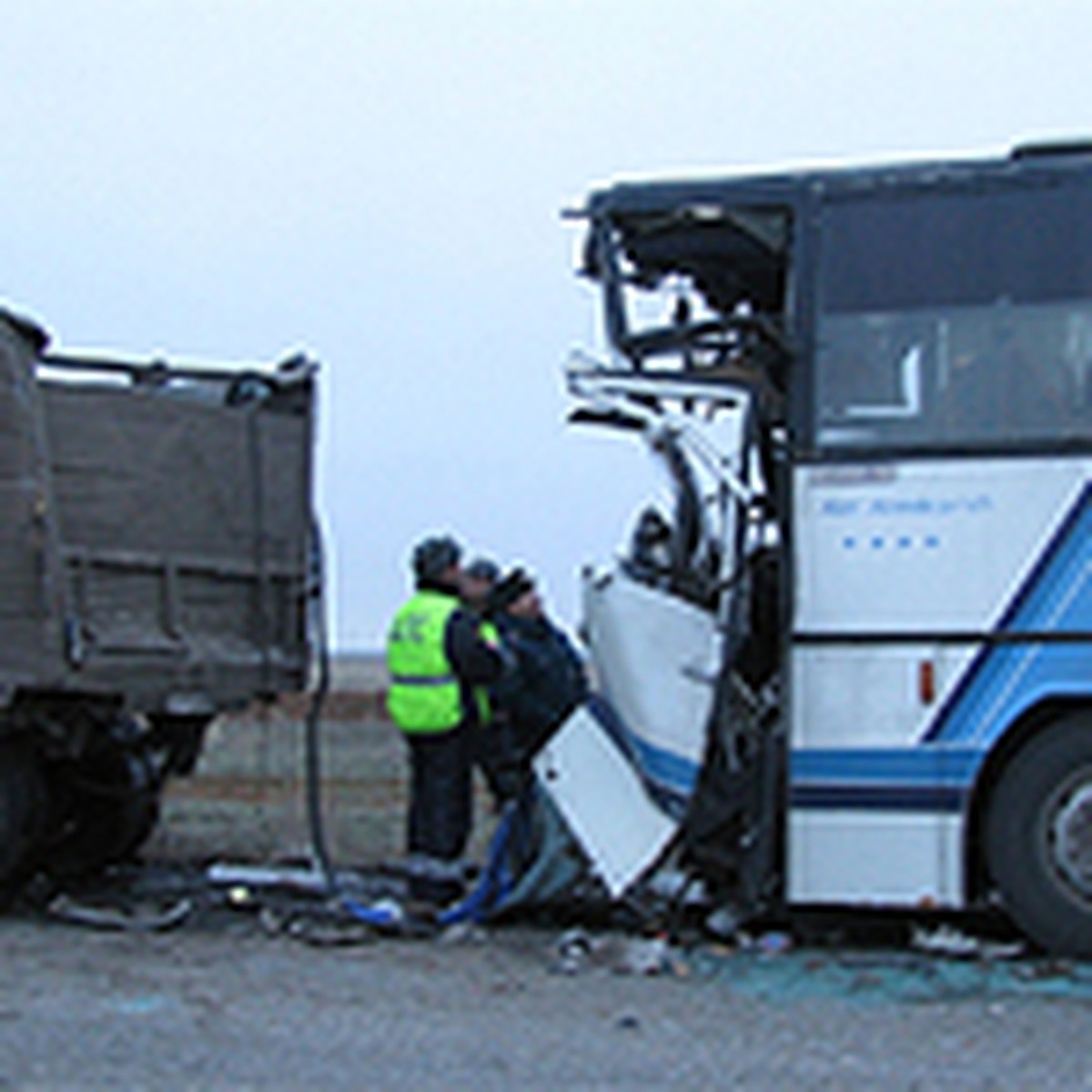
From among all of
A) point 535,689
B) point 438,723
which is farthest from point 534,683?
point 438,723

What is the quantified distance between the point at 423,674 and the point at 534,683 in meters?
1.30

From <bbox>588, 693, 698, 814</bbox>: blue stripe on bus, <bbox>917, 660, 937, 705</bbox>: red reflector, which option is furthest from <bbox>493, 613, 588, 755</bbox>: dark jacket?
<bbox>917, 660, 937, 705</bbox>: red reflector

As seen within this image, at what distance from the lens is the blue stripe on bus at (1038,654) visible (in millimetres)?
7758

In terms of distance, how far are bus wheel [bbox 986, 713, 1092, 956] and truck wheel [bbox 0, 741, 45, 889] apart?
4509 mm

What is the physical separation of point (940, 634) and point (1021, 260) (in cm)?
161

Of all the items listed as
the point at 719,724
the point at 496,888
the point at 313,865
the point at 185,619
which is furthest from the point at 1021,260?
the point at 313,865

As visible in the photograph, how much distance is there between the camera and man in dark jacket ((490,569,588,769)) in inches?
404

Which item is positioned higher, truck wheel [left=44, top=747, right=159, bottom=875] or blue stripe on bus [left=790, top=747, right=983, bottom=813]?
blue stripe on bus [left=790, top=747, right=983, bottom=813]

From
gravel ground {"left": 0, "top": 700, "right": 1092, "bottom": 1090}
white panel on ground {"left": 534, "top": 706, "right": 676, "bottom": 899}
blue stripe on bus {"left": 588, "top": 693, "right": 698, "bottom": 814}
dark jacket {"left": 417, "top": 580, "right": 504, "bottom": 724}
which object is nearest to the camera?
gravel ground {"left": 0, "top": 700, "right": 1092, "bottom": 1090}

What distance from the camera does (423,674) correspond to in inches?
362

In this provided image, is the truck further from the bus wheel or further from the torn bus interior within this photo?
the bus wheel

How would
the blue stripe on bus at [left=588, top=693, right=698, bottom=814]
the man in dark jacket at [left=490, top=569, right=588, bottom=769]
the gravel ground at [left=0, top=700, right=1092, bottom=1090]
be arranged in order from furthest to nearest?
the man in dark jacket at [left=490, top=569, right=588, bottom=769] → the blue stripe on bus at [left=588, top=693, right=698, bottom=814] → the gravel ground at [left=0, top=700, right=1092, bottom=1090]

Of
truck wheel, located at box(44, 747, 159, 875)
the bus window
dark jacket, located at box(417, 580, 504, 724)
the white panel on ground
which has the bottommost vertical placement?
truck wheel, located at box(44, 747, 159, 875)

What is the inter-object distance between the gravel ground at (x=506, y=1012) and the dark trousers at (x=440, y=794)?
0.58m
